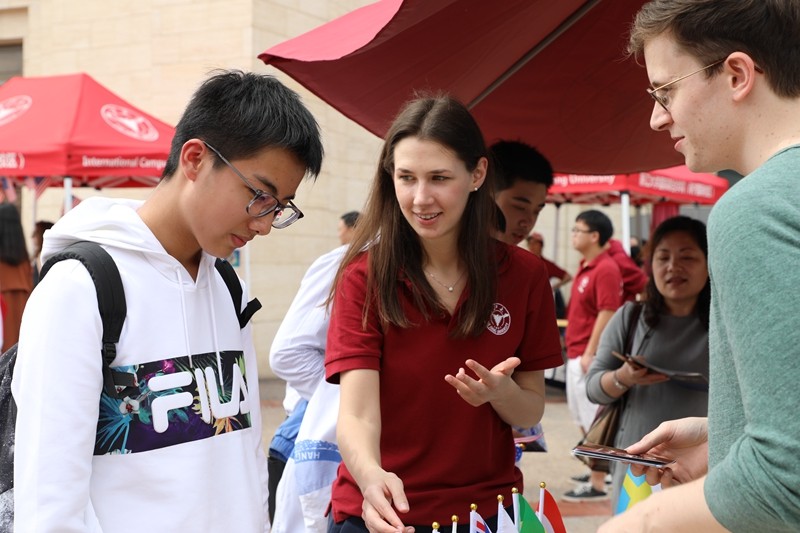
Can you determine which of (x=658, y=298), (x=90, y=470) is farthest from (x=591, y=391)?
(x=90, y=470)

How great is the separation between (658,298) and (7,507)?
2655mm

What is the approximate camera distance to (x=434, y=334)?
234 centimetres

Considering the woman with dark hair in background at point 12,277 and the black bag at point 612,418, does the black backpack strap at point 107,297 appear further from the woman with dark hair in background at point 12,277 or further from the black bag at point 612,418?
the woman with dark hair in background at point 12,277

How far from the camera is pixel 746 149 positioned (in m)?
1.37

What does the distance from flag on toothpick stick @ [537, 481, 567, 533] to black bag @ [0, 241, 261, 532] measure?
3.49 feet

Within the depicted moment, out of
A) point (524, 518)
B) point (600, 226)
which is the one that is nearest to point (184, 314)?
point (524, 518)

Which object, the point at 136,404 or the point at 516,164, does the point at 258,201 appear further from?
the point at 516,164

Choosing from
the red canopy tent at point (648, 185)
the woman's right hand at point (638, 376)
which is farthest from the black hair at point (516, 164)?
the red canopy tent at point (648, 185)

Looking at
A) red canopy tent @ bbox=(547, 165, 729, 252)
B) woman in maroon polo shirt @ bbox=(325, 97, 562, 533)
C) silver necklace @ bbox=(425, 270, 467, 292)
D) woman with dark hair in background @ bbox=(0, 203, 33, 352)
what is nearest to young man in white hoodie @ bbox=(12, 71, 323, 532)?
woman in maroon polo shirt @ bbox=(325, 97, 562, 533)

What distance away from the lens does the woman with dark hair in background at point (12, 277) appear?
6059 mm

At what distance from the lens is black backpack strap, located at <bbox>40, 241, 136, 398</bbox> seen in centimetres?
186

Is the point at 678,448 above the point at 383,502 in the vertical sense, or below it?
above

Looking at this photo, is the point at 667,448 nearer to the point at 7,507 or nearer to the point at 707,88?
the point at 707,88

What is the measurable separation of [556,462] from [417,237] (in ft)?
18.8
